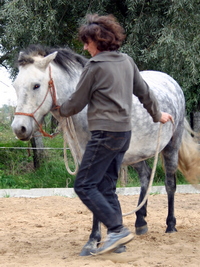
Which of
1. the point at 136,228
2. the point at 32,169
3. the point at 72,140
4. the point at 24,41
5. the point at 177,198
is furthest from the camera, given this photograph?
the point at 32,169

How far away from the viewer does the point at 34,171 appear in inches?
483

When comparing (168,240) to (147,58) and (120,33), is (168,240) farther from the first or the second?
(147,58)

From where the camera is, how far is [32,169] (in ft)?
40.8

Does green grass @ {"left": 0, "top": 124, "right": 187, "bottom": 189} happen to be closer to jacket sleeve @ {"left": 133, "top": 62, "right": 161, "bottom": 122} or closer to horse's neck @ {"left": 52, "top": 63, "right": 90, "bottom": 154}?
horse's neck @ {"left": 52, "top": 63, "right": 90, "bottom": 154}

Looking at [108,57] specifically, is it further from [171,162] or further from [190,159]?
[190,159]

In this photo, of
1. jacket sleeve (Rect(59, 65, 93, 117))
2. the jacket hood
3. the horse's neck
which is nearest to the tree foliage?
the horse's neck

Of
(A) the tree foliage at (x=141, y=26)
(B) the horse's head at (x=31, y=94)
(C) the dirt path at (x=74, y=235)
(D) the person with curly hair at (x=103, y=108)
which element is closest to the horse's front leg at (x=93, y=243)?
(C) the dirt path at (x=74, y=235)

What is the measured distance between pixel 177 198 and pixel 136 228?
2.61 metres

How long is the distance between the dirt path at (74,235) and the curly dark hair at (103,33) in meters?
1.74

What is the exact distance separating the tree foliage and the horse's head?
17.4 feet

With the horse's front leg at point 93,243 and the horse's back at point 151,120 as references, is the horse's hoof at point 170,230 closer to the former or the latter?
the horse's back at point 151,120

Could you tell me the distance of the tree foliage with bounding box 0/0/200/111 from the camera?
31.2 feet

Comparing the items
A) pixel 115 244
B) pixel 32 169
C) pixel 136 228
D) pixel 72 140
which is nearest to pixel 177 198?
pixel 136 228

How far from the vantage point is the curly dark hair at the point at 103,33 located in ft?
12.4
